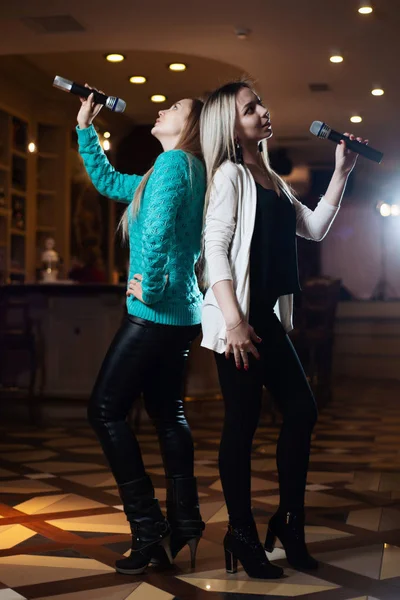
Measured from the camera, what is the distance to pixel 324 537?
2.54 metres

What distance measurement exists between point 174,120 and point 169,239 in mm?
346

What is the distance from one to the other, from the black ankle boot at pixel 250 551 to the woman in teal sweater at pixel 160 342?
14 cm

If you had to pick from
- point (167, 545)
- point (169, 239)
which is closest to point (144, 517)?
point (167, 545)

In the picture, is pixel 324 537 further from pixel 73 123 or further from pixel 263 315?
pixel 73 123

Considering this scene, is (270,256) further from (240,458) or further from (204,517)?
(204,517)

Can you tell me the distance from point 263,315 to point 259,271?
11cm

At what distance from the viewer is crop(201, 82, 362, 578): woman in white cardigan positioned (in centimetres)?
200

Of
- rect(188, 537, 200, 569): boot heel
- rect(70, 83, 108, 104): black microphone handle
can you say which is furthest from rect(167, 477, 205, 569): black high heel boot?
rect(70, 83, 108, 104): black microphone handle

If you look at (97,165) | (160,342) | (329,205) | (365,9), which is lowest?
(160,342)

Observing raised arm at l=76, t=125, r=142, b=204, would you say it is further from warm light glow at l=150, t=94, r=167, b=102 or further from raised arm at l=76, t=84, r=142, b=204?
warm light glow at l=150, t=94, r=167, b=102

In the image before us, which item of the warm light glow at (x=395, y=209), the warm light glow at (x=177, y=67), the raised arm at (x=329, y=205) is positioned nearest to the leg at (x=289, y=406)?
the raised arm at (x=329, y=205)

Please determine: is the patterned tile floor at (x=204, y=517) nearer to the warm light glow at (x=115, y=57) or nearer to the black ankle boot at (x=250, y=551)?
the black ankle boot at (x=250, y=551)

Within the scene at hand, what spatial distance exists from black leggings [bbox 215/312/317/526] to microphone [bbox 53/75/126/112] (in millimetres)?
647

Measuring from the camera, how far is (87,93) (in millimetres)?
2148
